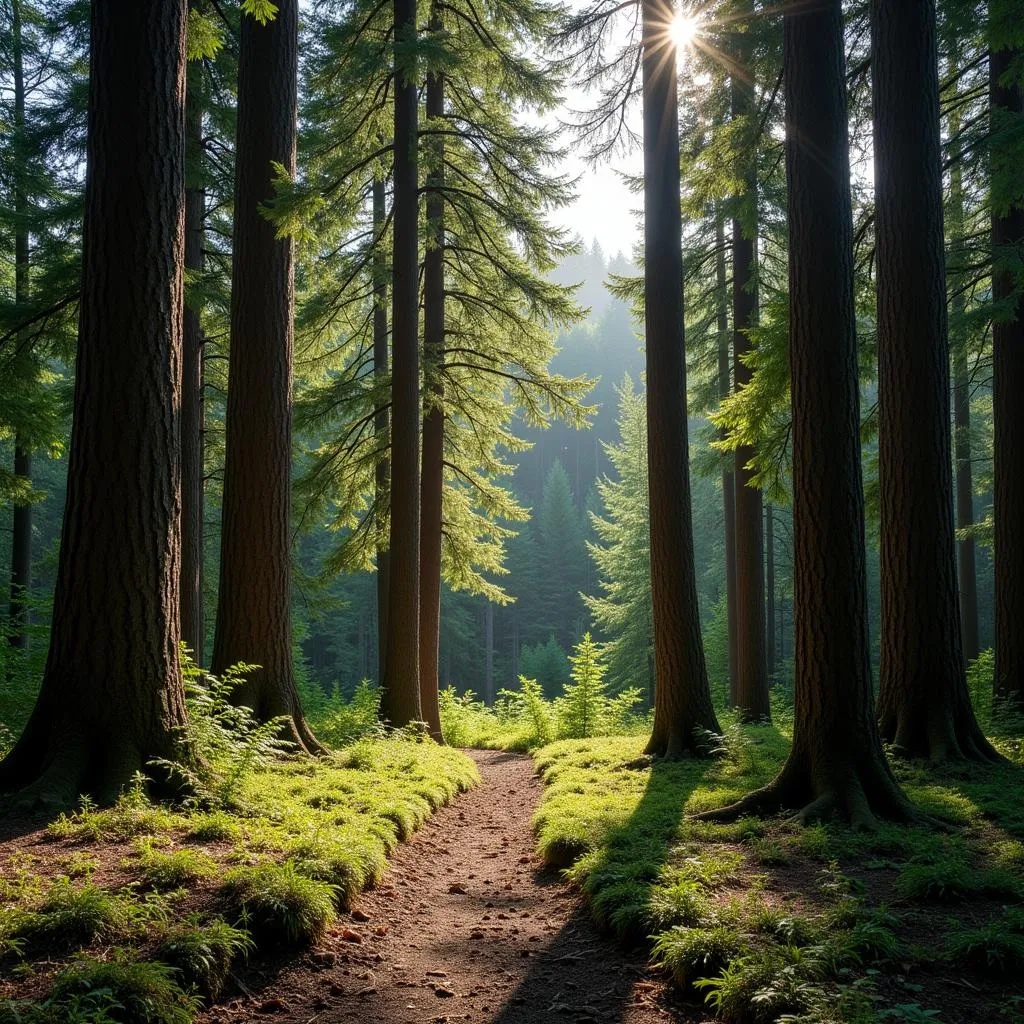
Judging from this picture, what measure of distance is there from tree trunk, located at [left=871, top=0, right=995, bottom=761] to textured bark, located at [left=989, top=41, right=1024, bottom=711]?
2.61 metres

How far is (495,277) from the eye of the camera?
13219mm

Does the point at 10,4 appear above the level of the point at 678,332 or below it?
above

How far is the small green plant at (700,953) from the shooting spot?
10.9 feet

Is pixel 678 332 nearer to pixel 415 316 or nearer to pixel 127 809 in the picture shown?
pixel 415 316

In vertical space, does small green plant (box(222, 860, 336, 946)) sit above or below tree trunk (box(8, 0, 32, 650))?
below

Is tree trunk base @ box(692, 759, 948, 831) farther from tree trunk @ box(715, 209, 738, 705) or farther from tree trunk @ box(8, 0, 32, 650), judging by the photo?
tree trunk @ box(8, 0, 32, 650)

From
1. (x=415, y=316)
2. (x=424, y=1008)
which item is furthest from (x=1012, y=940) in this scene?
(x=415, y=316)

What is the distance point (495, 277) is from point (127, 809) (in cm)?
1086

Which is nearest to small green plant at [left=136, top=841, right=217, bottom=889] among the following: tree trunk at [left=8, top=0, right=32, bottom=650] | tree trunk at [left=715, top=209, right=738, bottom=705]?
tree trunk at [left=8, top=0, right=32, bottom=650]

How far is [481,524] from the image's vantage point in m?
14.4

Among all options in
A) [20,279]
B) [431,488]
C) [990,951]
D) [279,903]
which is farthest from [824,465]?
[20,279]

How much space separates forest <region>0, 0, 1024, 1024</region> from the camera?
356 cm

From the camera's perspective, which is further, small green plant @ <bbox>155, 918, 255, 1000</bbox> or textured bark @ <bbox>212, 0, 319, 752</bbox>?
textured bark @ <bbox>212, 0, 319, 752</bbox>

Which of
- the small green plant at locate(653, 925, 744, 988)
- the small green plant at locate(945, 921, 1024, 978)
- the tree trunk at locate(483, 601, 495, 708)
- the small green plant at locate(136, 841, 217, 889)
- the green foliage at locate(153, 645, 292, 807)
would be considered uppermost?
the green foliage at locate(153, 645, 292, 807)
